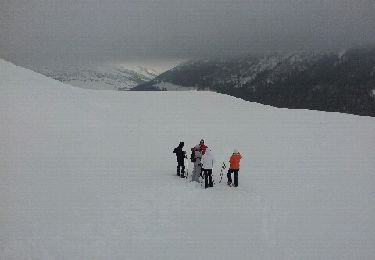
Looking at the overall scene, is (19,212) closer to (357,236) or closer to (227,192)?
(227,192)

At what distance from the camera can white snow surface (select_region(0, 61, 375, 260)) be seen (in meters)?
11.4

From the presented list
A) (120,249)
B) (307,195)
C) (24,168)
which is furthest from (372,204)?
(24,168)

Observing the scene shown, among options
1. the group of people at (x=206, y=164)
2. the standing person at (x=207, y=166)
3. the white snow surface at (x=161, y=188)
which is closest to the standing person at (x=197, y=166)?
the group of people at (x=206, y=164)

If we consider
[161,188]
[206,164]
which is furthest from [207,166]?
[161,188]

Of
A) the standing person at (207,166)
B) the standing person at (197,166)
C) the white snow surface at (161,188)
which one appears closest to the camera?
the white snow surface at (161,188)

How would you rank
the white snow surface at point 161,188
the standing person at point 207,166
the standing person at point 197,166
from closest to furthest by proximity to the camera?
the white snow surface at point 161,188 < the standing person at point 207,166 < the standing person at point 197,166

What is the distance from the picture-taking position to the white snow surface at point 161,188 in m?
11.4

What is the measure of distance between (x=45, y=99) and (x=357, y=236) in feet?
75.2

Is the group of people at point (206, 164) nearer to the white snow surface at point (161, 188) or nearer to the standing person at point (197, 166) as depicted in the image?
the standing person at point (197, 166)

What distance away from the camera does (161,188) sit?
51.1 ft

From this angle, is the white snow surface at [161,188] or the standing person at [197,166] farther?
the standing person at [197,166]

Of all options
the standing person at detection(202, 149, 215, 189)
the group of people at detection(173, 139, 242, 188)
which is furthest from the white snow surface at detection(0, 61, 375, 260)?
the group of people at detection(173, 139, 242, 188)

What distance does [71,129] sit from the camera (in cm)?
2361

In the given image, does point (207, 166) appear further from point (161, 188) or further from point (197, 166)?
point (161, 188)
